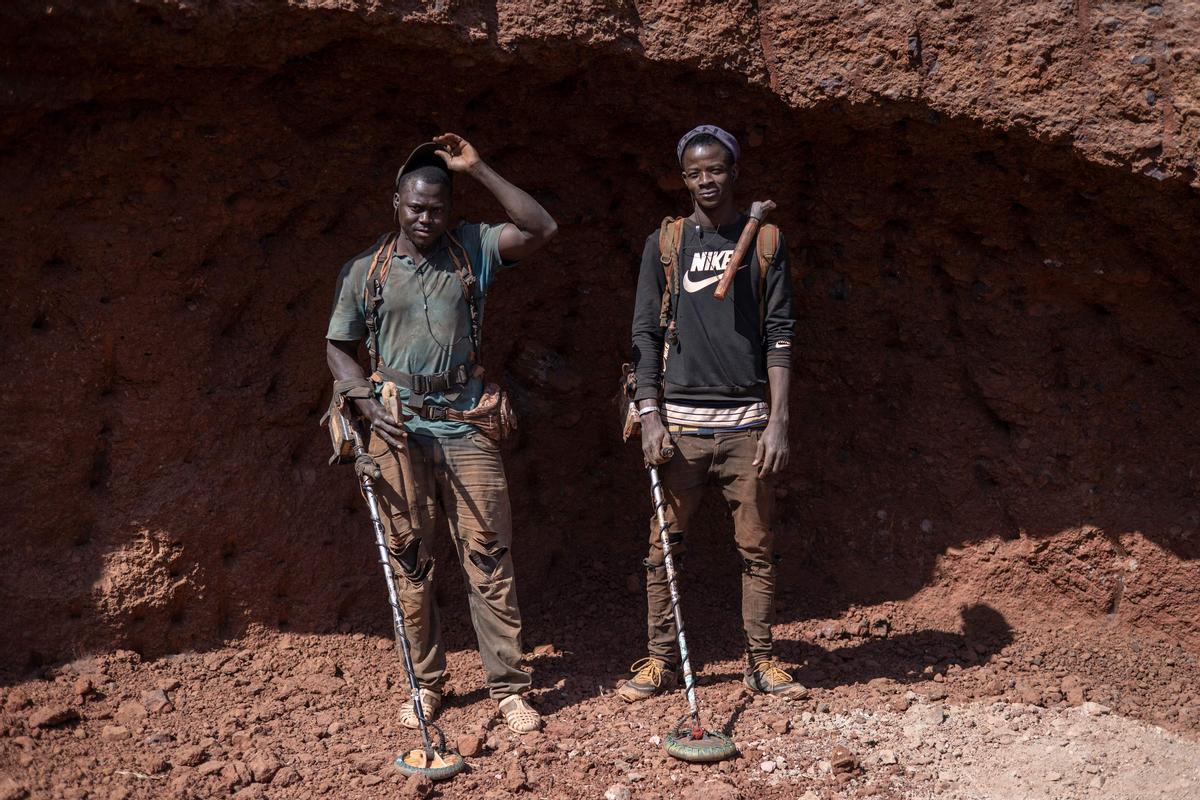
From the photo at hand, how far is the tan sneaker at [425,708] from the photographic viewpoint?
16.4 feet

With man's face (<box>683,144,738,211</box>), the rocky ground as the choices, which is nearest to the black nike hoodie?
man's face (<box>683,144,738,211</box>)

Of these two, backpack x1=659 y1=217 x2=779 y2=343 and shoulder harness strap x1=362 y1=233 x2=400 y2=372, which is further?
backpack x1=659 y1=217 x2=779 y2=343

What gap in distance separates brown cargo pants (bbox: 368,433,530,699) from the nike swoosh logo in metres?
1.07

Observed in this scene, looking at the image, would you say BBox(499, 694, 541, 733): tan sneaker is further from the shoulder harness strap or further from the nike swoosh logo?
the nike swoosh logo

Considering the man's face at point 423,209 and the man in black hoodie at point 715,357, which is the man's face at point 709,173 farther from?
the man's face at point 423,209

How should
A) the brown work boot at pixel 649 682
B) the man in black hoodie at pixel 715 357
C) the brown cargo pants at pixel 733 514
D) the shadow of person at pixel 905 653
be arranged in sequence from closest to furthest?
the man in black hoodie at pixel 715 357, the brown cargo pants at pixel 733 514, the brown work boot at pixel 649 682, the shadow of person at pixel 905 653

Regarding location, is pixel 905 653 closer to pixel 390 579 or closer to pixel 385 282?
pixel 390 579

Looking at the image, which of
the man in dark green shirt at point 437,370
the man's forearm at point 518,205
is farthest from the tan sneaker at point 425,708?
the man's forearm at point 518,205

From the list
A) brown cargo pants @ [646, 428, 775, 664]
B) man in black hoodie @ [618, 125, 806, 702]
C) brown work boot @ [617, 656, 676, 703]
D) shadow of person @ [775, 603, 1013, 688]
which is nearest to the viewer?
man in black hoodie @ [618, 125, 806, 702]

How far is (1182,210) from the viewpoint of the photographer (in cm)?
485

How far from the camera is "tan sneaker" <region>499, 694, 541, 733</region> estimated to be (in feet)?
15.9

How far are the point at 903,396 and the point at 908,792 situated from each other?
2116 mm

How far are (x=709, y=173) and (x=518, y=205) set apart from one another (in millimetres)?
813

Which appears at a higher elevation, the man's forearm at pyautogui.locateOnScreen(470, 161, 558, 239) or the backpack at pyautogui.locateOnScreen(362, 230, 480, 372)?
the man's forearm at pyautogui.locateOnScreen(470, 161, 558, 239)
